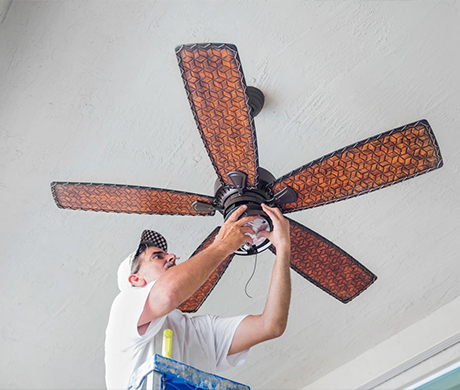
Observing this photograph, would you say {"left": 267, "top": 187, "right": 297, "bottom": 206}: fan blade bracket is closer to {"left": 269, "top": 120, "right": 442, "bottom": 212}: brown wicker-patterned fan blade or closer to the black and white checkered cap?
{"left": 269, "top": 120, "right": 442, "bottom": 212}: brown wicker-patterned fan blade

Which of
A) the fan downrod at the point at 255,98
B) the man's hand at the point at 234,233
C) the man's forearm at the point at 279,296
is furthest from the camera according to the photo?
the fan downrod at the point at 255,98

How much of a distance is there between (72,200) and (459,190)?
151 cm

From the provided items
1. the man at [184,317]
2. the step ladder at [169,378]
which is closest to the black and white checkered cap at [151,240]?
the man at [184,317]

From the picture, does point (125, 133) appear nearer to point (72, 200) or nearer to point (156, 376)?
point (72, 200)

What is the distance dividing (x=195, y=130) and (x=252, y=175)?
49cm

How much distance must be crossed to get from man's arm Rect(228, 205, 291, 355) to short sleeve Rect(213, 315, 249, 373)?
0.05 feet

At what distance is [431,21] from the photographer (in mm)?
1787

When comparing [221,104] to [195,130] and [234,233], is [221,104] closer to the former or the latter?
[234,233]

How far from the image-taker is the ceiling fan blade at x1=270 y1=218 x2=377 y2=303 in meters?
1.75

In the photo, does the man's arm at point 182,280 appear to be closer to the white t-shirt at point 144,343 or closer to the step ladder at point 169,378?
the white t-shirt at point 144,343

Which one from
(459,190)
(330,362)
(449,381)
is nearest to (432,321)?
(449,381)

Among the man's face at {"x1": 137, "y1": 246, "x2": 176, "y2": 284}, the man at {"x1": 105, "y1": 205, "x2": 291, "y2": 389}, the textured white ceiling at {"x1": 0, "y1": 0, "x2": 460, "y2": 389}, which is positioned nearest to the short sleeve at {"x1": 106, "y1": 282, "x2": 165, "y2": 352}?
the man at {"x1": 105, "y1": 205, "x2": 291, "y2": 389}

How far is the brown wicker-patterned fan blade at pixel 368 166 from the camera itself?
1.49 metres

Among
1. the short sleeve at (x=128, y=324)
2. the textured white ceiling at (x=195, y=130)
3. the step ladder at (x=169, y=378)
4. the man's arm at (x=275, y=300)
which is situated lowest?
the step ladder at (x=169, y=378)
